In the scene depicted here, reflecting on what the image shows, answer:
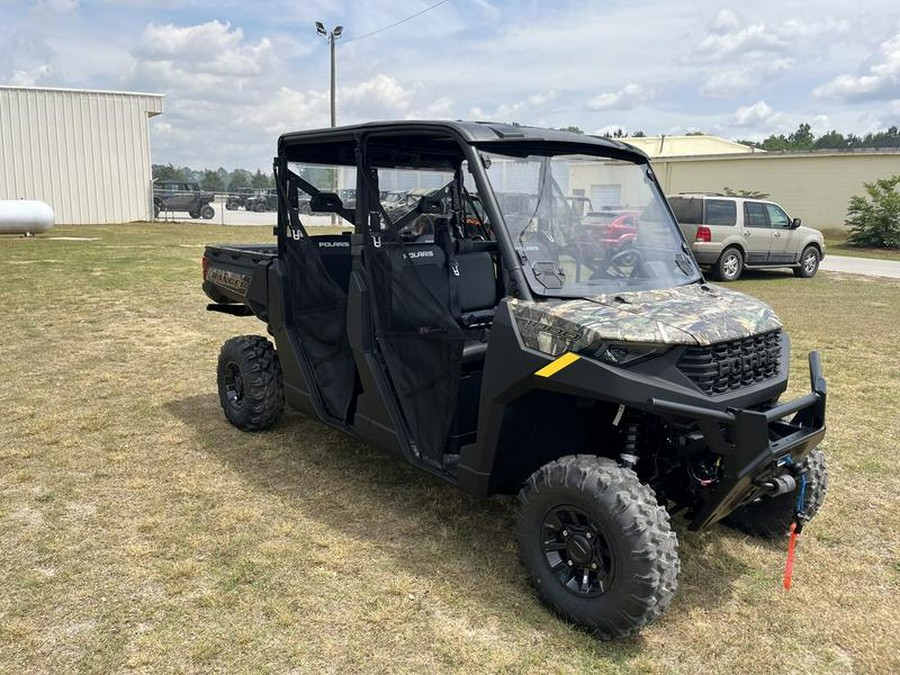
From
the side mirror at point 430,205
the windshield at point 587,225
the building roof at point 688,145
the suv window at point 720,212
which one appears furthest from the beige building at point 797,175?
the windshield at point 587,225

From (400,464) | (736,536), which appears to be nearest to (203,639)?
(400,464)

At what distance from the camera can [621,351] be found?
9.64 feet

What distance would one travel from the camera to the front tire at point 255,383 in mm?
5168

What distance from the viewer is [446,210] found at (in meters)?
4.48

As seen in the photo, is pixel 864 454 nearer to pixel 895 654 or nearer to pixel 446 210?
pixel 895 654

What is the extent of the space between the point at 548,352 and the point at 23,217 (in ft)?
73.1

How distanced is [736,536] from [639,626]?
1.34 metres

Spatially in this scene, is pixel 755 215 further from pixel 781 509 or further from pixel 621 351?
pixel 621 351

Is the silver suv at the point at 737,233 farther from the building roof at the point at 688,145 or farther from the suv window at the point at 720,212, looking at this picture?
the building roof at the point at 688,145

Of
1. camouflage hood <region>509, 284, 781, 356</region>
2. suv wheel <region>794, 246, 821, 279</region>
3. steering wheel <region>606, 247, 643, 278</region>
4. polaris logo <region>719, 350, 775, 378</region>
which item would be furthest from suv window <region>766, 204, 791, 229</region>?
polaris logo <region>719, 350, 775, 378</region>

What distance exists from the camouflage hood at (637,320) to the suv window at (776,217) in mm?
14282

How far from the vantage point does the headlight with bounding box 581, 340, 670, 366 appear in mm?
2916

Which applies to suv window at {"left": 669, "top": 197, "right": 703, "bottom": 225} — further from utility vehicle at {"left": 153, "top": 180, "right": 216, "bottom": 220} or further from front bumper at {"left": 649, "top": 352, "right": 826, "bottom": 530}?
utility vehicle at {"left": 153, "top": 180, "right": 216, "bottom": 220}

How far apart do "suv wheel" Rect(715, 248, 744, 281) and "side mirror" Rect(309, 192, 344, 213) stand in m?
12.5
